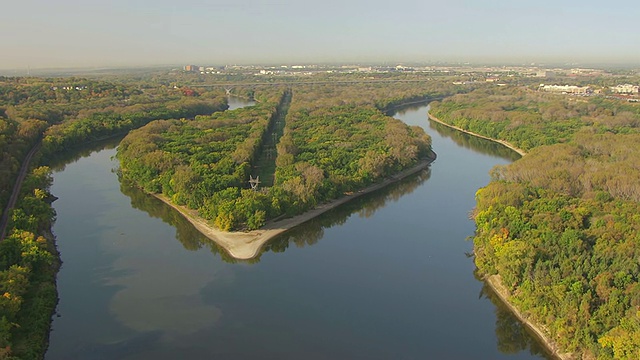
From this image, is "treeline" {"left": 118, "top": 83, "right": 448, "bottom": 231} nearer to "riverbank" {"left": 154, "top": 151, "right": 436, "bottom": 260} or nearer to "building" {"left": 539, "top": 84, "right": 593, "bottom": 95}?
"riverbank" {"left": 154, "top": 151, "right": 436, "bottom": 260}

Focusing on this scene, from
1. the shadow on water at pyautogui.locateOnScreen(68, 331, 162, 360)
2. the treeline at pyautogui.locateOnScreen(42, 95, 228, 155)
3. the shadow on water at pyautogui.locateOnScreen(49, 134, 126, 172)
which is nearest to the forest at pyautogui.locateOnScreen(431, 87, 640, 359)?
the shadow on water at pyautogui.locateOnScreen(68, 331, 162, 360)

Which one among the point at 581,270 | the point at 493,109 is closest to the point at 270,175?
the point at 581,270

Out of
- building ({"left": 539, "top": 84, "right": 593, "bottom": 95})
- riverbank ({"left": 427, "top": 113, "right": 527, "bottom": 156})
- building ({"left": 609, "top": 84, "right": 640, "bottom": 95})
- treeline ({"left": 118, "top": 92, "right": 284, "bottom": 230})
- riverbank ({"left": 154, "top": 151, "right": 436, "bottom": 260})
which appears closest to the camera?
riverbank ({"left": 154, "top": 151, "right": 436, "bottom": 260})

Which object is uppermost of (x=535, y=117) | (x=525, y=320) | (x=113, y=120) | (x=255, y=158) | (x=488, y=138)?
(x=535, y=117)

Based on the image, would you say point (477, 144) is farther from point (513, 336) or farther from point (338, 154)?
point (513, 336)

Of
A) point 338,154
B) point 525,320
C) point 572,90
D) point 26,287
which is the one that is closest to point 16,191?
point 26,287

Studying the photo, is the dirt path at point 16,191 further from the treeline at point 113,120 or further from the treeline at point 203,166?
the treeline at point 203,166

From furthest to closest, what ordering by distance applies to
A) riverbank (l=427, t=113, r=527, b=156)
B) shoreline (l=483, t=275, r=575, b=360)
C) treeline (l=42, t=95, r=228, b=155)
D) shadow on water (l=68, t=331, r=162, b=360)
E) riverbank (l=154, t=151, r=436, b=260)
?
riverbank (l=427, t=113, r=527, b=156) < treeline (l=42, t=95, r=228, b=155) < riverbank (l=154, t=151, r=436, b=260) < shoreline (l=483, t=275, r=575, b=360) < shadow on water (l=68, t=331, r=162, b=360)
